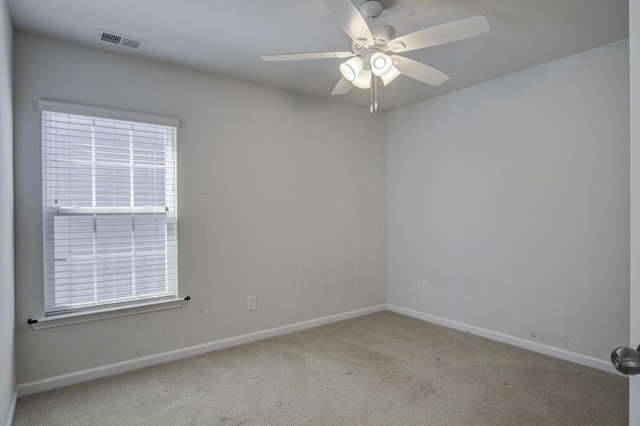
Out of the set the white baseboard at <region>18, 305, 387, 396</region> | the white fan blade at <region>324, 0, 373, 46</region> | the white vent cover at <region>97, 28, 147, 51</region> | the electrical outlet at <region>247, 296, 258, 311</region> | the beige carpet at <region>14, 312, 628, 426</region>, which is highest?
the white vent cover at <region>97, 28, 147, 51</region>

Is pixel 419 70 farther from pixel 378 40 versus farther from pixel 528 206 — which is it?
pixel 528 206

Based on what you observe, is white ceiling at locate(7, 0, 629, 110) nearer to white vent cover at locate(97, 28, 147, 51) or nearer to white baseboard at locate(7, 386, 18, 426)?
white vent cover at locate(97, 28, 147, 51)

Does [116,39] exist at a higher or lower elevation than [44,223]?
higher

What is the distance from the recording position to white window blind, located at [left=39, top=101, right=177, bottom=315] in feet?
8.30

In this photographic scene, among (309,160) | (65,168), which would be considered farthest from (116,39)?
(309,160)

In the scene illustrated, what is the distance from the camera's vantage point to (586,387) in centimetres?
248

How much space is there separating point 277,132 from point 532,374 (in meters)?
2.89

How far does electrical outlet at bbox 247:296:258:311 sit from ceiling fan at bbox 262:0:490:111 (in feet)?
6.96

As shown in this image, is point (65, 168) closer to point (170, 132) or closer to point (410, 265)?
point (170, 132)

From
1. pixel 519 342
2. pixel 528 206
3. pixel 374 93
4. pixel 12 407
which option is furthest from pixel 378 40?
pixel 12 407

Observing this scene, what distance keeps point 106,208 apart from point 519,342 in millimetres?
3521

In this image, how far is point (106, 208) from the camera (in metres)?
2.71

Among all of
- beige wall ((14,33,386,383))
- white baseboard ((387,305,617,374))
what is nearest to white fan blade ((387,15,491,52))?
beige wall ((14,33,386,383))

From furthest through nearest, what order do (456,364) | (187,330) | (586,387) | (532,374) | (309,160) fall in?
(309,160)
(187,330)
(456,364)
(532,374)
(586,387)
